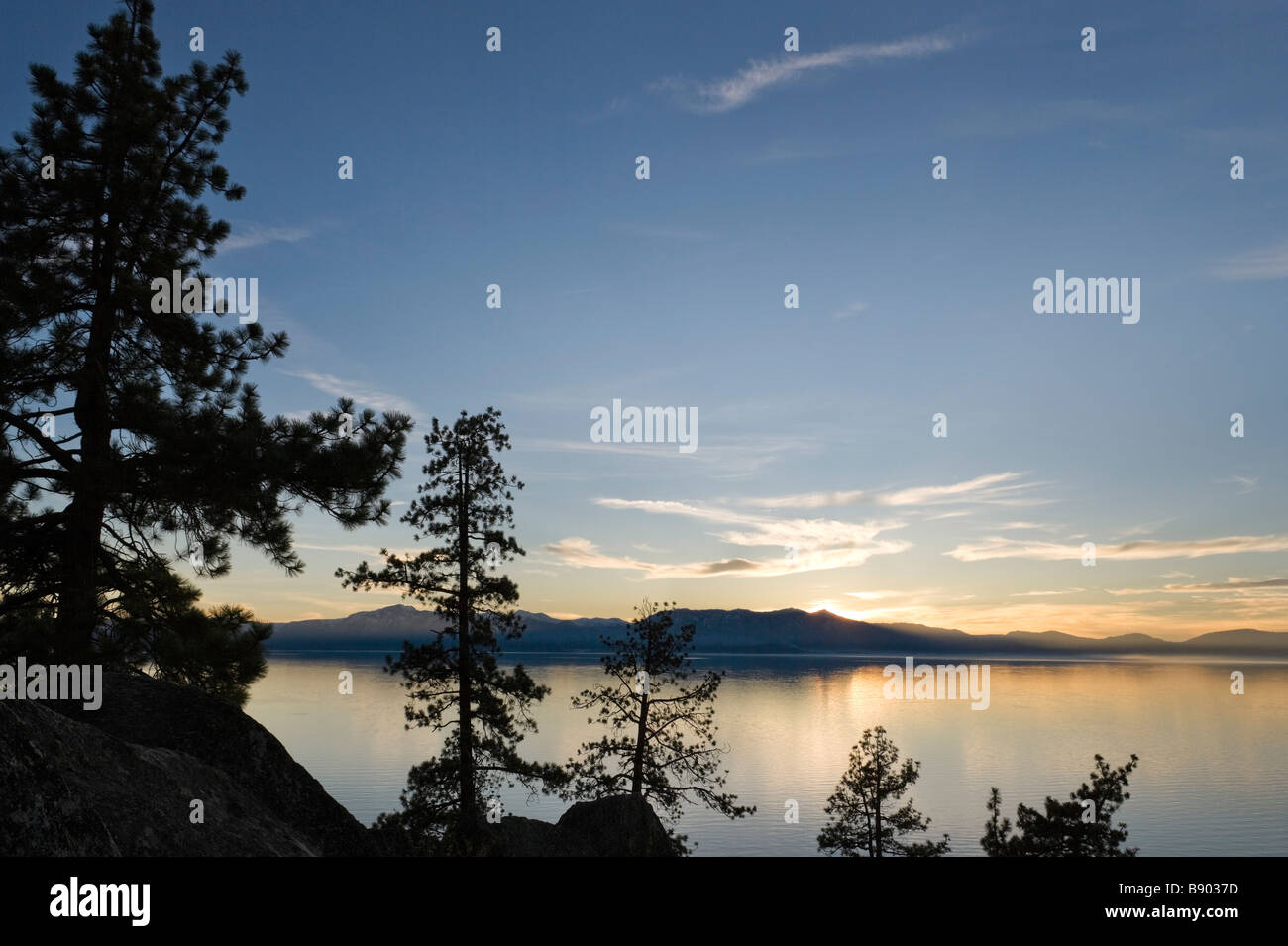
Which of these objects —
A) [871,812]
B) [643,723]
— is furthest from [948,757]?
[643,723]

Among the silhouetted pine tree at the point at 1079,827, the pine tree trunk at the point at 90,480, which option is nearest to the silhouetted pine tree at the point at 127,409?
the pine tree trunk at the point at 90,480

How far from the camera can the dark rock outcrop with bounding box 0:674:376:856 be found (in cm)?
489

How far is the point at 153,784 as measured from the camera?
8.32 meters

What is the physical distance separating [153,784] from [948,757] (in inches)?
4888

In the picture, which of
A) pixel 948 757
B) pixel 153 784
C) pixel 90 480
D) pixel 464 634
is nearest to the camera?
pixel 153 784

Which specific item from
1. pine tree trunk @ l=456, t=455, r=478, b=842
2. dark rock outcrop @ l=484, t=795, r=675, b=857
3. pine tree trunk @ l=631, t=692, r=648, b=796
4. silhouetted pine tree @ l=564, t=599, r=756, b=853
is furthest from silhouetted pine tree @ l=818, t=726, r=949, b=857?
pine tree trunk @ l=456, t=455, r=478, b=842

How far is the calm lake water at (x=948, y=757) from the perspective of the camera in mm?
72750

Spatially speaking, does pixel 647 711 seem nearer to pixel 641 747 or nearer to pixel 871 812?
pixel 641 747

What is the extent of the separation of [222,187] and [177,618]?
30.6 ft

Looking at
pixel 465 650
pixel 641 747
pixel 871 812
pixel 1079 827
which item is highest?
pixel 465 650

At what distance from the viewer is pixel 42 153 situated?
1512 centimetres

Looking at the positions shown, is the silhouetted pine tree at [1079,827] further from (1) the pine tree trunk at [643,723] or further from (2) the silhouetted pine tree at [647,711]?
(1) the pine tree trunk at [643,723]

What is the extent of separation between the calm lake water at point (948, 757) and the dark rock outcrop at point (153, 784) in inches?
1548
